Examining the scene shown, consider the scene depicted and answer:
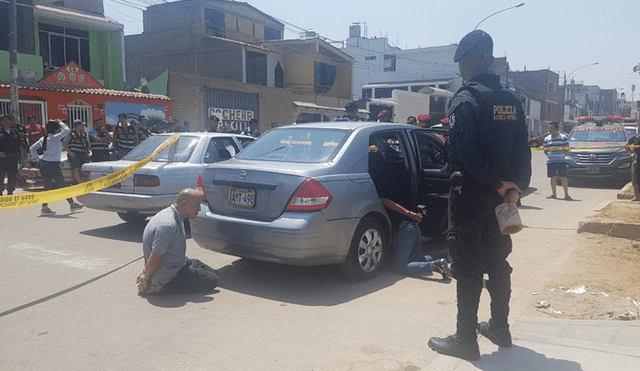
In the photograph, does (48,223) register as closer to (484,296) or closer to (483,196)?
(484,296)

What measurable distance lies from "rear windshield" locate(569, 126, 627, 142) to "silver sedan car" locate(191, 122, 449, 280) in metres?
12.9

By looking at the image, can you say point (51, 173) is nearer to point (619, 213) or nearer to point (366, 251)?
point (366, 251)

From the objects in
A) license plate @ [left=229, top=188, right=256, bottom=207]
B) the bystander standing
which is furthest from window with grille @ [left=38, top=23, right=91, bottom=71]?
license plate @ [left=229, top=188, right=256, bottom=207]

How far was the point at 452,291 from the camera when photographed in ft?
17.2

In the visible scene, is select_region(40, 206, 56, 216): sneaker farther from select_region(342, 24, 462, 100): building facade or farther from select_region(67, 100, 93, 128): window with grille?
A: select_region(342, 24, 462, 100): building facade

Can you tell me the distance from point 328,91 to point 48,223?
32055mm

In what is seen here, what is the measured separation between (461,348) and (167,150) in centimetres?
573

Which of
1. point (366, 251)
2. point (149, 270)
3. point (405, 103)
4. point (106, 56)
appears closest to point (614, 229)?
point (366, 251)

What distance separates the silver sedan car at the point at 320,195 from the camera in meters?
4.96

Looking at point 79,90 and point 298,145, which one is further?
point 79,90

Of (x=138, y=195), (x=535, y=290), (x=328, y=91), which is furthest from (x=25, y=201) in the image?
(x=328, y=91)

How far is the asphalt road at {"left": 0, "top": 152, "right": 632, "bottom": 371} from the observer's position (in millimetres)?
3672

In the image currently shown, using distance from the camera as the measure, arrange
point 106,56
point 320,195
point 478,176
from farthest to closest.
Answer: point 106,56 → point 320,195 → point 478,176

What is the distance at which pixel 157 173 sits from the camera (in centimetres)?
743
